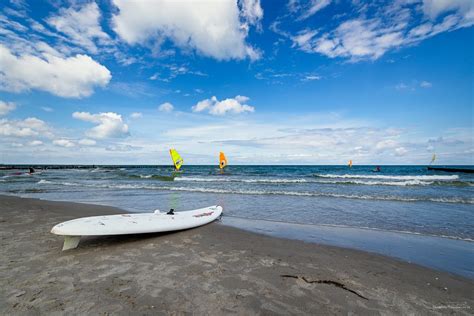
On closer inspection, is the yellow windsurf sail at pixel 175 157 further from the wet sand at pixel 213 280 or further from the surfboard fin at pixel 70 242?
the surfboard fin at pixel 70 242

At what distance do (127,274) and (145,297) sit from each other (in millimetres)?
740

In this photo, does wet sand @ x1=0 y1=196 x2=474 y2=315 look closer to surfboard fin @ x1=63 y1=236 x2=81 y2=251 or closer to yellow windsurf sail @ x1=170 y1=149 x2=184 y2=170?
surfboard fin @ x1=63 y1=236 x2=81 y2=251

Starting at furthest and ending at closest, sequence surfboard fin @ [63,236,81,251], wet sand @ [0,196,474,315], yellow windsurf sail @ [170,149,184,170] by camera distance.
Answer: yellow windsurf sail @ [170,149,184,170] → surfboard fin @ [63,236,81,251] → wet sand @ [0,196,474,315]

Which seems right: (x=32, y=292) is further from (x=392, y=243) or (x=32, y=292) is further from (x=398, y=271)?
(x=392, y=243)

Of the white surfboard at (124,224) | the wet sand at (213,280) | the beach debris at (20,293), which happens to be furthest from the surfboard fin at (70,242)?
the beach debris at (20,293)

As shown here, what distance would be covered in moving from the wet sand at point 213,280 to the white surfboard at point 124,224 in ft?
0.78

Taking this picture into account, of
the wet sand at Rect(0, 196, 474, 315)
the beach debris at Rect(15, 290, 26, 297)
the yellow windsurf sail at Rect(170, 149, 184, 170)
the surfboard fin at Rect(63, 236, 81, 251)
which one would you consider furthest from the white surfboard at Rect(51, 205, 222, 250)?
the yellow windsurf sail at Rect(170, 149, 184, 170)

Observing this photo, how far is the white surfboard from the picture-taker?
4.06 meters

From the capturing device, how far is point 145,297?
2596 millimetres

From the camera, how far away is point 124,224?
15.3 feet

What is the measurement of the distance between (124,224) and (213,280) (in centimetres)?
255

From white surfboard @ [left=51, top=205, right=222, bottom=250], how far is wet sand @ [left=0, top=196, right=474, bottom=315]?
239 millimetres

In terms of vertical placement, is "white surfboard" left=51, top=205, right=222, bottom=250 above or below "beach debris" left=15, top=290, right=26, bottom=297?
above

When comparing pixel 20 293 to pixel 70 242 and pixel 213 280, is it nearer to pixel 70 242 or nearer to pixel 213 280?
pixel 70 242
